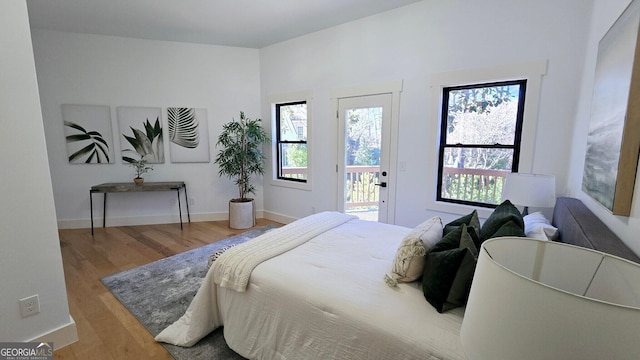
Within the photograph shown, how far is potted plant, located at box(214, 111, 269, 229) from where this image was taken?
172 inches

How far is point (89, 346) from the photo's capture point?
188 centimetres

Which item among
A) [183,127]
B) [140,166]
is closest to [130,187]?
[140,166]

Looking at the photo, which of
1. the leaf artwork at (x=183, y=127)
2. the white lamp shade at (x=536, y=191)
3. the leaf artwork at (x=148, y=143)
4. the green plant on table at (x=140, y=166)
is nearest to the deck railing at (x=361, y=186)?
the white lamp shade at (x=536, y=191)

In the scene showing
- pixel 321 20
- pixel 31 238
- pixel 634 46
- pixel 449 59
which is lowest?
A: pixel 31 238

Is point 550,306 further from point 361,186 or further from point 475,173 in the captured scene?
point 361,186

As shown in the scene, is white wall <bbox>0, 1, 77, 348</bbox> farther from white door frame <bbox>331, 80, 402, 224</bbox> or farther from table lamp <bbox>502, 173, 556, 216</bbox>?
table lamp <bbox>502, 173, 556, 216</bbox>

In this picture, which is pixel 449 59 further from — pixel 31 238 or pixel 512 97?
pixel 31 238

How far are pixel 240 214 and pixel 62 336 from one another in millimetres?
2615

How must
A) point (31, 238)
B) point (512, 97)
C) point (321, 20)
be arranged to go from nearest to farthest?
point (31, 238), point (512, 97), point (321, 20)

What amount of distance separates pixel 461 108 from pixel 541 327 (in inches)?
113

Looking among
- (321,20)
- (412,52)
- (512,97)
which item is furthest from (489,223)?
(321,20)

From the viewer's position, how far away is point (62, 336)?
1.86 m

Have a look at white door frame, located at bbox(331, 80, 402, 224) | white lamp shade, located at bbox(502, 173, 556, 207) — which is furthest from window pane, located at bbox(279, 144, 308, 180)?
white lamp shade, located at bbox(502, 173, 556, 207)

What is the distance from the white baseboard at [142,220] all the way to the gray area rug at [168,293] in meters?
1.39
